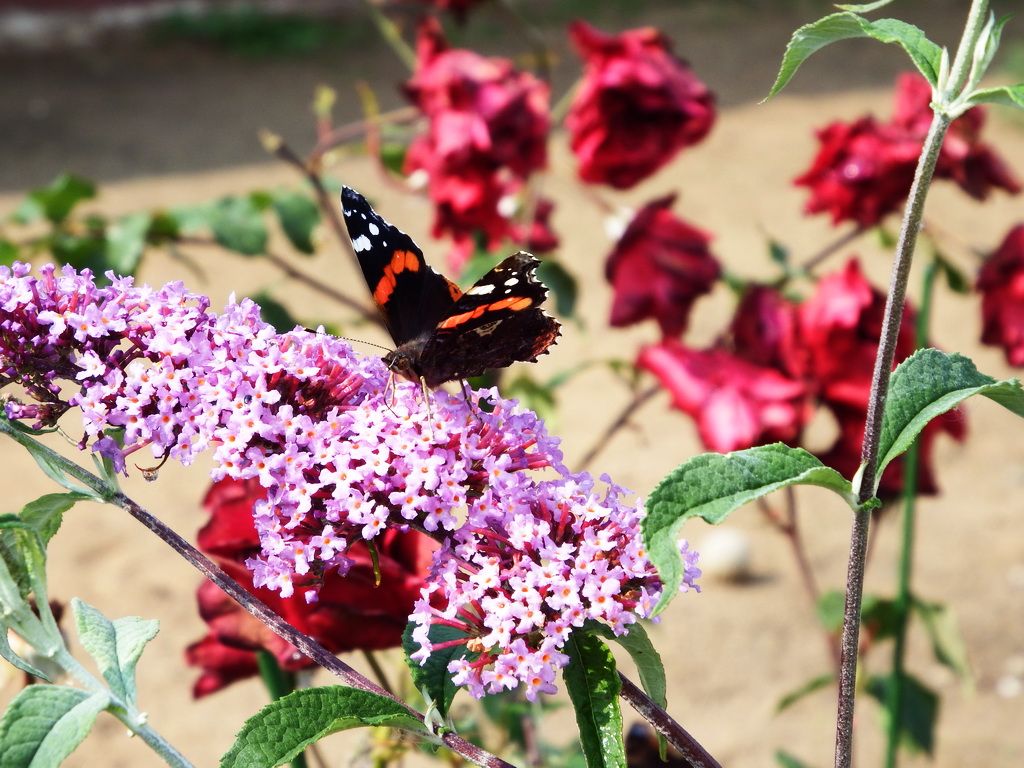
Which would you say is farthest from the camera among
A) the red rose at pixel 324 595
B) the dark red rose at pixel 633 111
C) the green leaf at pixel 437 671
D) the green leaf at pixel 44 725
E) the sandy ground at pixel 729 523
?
the sandy ground at pixel 729 523

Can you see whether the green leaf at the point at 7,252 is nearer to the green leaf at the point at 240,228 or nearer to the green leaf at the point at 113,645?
the green leaf at the point at 240,228

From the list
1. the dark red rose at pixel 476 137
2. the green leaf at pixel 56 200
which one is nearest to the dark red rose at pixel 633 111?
the dark red rose at pixel 476 137

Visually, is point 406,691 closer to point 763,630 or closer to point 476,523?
point 476,523

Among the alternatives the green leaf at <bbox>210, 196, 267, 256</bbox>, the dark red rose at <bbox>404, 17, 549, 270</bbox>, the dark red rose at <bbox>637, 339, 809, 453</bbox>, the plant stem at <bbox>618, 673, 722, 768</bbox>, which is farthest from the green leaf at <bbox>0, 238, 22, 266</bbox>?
the plant stem at <bbox>618, 673, 722, 768</bbox>

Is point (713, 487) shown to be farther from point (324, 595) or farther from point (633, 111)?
point (633, 111)

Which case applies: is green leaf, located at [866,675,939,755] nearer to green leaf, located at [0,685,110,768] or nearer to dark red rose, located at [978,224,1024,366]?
dark red rose, located at [978,224,1024,366]

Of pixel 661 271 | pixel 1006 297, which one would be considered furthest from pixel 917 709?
pixel 661 271
